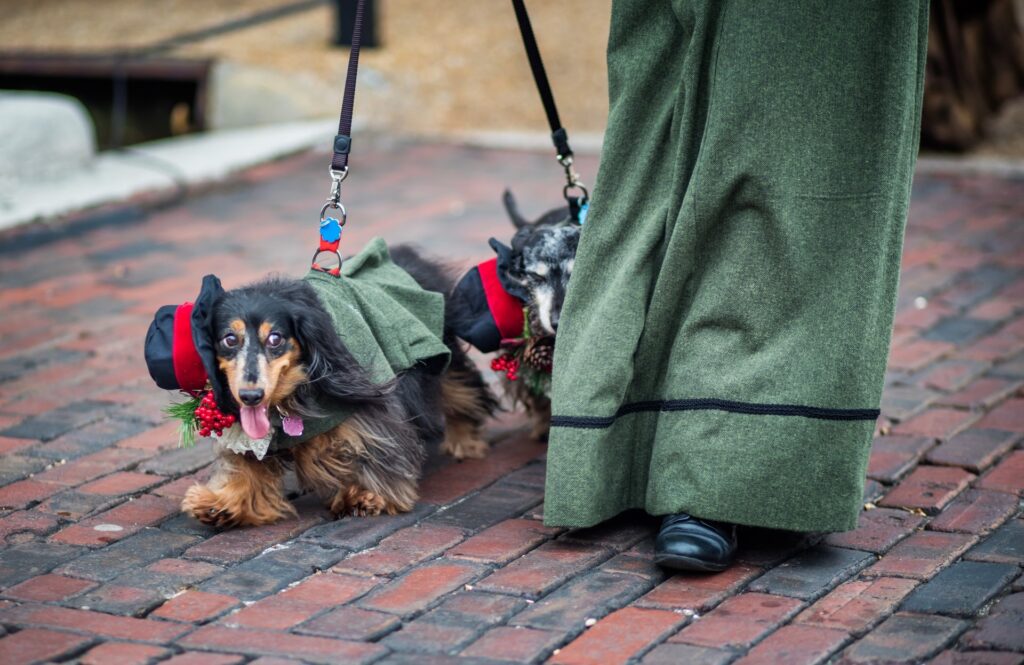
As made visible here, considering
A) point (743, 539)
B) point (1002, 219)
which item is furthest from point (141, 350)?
point (1002, 219)

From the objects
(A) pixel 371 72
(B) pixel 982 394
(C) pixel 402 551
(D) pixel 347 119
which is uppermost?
(A) pixel 371 72

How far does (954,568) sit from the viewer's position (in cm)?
317

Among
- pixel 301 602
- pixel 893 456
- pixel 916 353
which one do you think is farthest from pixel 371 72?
pixel 301 602

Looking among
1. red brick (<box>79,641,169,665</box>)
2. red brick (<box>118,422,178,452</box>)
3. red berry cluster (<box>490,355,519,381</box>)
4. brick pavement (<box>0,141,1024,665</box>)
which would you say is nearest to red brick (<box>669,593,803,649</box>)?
brick pavement (<box>0,141,1024,665</box>)

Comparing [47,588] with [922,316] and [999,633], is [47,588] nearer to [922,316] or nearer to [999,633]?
[999,633]

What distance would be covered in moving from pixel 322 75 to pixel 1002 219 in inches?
200

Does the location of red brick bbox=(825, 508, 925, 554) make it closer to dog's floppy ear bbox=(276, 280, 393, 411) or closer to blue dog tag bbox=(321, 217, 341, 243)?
dog's floppy ear bbox=(276, 280, 393, 411)

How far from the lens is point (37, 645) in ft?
9.23

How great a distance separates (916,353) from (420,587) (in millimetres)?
2691

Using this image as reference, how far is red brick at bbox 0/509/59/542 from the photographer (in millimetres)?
3488

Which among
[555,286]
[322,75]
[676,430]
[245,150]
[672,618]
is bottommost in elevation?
[672,618]

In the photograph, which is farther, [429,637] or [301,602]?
[301,602]

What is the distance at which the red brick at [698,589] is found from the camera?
9.92ft

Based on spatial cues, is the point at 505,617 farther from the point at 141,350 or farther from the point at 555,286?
the point at 141,350
